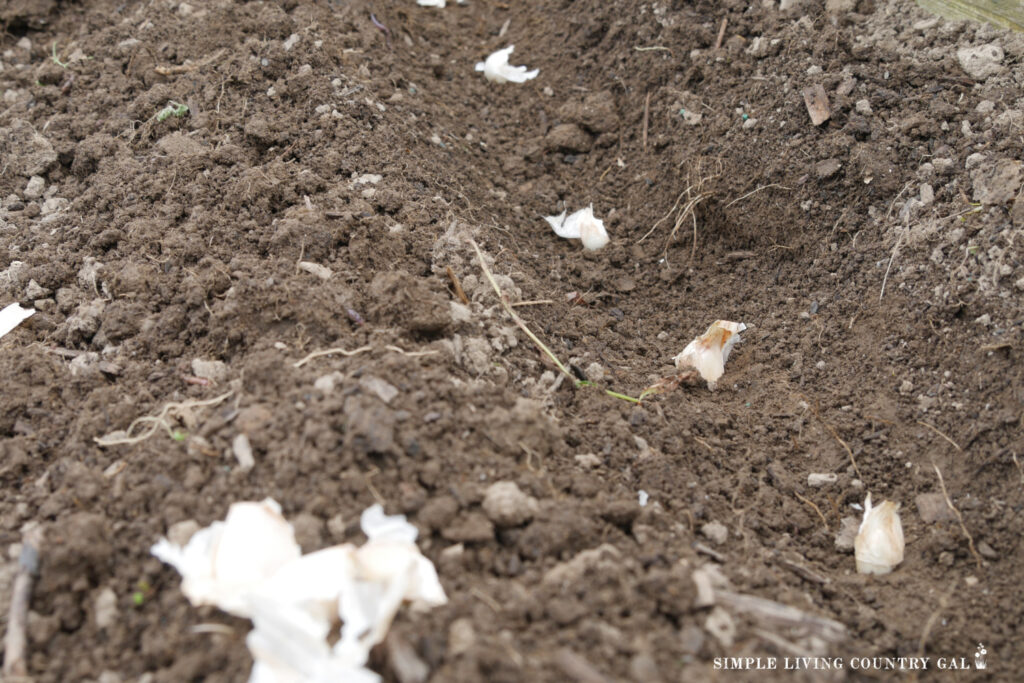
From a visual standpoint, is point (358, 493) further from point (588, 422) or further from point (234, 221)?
point (234, 221)

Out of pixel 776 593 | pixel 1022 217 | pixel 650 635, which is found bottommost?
pixel 776 593

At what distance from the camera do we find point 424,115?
346 centimetres

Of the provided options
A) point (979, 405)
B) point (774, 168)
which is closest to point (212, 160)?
point (774, 168)

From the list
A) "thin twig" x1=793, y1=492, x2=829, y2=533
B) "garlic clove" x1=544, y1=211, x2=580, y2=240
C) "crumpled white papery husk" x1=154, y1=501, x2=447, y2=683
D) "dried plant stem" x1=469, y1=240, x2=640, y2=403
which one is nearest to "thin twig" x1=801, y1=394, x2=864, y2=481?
"thin twig" x1=793, y1=492, x2=829, y2=533

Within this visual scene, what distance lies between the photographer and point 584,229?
3.27 metres

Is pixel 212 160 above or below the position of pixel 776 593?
above

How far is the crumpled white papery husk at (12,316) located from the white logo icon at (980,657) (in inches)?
123

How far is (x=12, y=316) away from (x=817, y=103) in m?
3.28

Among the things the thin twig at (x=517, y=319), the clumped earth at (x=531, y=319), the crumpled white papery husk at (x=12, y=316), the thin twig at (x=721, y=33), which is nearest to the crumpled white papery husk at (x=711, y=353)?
the clumped earth at (x=531, y=319)

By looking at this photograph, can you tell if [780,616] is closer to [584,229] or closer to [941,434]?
[941,434]

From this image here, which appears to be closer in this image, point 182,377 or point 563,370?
point 182,377

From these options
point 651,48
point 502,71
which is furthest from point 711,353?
point 502,71

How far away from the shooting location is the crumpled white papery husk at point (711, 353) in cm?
271

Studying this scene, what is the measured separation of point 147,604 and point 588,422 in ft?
4.31
